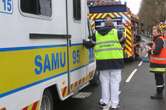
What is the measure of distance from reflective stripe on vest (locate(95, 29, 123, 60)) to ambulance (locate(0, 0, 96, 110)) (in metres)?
0.37

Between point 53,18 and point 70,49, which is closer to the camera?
point 53,18

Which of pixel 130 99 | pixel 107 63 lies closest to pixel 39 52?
pixel 107 63

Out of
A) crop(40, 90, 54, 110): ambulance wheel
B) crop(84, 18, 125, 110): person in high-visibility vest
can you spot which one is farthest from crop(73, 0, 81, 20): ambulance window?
crop(40, 90, 54, 110): ambulance wheel

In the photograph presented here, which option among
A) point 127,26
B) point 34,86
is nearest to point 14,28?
point 34,86

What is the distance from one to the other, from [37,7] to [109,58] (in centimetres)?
280

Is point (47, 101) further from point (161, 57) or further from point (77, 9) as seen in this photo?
point (161, 57)

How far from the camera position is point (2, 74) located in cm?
568

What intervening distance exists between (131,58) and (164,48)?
12.4 metres

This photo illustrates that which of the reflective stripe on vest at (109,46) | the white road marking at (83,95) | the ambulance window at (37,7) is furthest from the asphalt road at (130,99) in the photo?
the ambulance window at (37,7)

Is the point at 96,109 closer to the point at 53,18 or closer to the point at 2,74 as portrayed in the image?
the point at 53,18

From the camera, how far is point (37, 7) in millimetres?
6969

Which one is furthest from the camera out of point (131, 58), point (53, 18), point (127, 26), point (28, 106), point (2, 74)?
point (131, 58)

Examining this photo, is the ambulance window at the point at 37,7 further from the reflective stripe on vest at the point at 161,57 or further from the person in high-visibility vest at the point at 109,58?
the reflective stripe on vest at the point at 161,57

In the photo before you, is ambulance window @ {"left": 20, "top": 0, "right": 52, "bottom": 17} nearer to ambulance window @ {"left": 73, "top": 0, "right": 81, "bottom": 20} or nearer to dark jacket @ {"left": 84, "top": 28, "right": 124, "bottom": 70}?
ambulance window @ {"left": 73, "top": 0, "right": 81, "bottom": 20}
